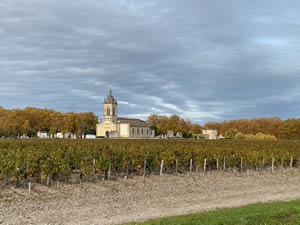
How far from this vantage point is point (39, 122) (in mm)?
100812

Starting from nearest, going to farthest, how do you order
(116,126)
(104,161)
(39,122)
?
(104,161)
(39,122)
(116,126)

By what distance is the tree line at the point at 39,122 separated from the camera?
3583 inches

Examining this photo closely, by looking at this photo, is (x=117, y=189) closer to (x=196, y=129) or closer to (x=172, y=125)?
(x=172, y=125)

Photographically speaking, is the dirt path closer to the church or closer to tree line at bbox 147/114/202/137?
the church

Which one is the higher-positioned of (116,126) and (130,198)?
(116,126)

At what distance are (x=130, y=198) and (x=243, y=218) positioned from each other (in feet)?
18.4

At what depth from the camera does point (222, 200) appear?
13719 mm

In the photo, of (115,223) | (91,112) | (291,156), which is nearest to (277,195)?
(115,223)

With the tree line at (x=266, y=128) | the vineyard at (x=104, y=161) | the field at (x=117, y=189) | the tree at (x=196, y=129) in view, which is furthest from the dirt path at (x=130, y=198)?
the tree at (x=196, y=129)

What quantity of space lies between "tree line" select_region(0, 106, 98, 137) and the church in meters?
5.23

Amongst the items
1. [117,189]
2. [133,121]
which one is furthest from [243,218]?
[133,121]

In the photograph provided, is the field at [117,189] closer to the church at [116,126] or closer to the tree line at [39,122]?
the tree line at [39,122]

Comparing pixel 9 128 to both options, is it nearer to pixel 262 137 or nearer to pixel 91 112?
pixel 91 112

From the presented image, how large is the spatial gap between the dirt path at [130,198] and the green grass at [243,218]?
3.85 ft
